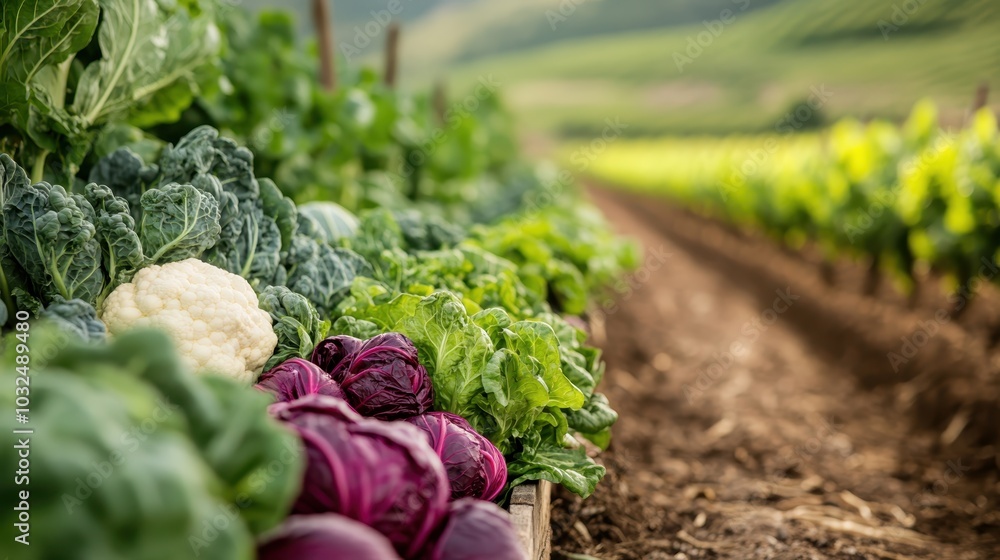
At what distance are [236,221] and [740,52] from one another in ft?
200

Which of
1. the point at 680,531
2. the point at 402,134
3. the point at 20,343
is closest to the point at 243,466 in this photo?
the point at 20,343

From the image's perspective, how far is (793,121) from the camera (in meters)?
11.1

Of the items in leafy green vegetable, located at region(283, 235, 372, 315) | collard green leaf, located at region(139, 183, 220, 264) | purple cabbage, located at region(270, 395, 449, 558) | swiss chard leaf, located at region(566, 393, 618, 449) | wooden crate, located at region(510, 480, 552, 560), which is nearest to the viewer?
purple cabbage, located at region(270, 395, 449, 558)

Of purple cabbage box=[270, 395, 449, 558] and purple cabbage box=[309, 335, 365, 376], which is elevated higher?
purple cabbage box=[270, 395, 449, 558]

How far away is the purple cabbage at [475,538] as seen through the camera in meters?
1.54

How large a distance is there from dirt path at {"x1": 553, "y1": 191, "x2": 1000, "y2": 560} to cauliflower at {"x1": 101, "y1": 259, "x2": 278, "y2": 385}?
4.79ft

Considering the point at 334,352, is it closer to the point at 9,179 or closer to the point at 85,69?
the point at 9,179

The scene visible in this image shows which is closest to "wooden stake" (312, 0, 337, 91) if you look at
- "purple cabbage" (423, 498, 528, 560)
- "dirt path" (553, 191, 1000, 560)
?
"dirt path" (553, 191, 1000, 560)

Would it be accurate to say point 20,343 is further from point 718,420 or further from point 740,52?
point 740,52

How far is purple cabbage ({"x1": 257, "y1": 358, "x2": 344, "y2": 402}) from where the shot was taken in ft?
6.80

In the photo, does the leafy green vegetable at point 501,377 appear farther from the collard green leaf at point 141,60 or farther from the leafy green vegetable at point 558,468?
the collard green leaf at point 141,60

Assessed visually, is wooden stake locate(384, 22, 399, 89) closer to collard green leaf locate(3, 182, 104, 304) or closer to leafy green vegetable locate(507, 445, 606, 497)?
collard green leaf locate(3, 182, 104, 304)

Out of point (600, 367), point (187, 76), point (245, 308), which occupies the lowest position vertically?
point (600, 367)

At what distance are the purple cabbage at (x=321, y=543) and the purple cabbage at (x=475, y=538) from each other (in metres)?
0.27
